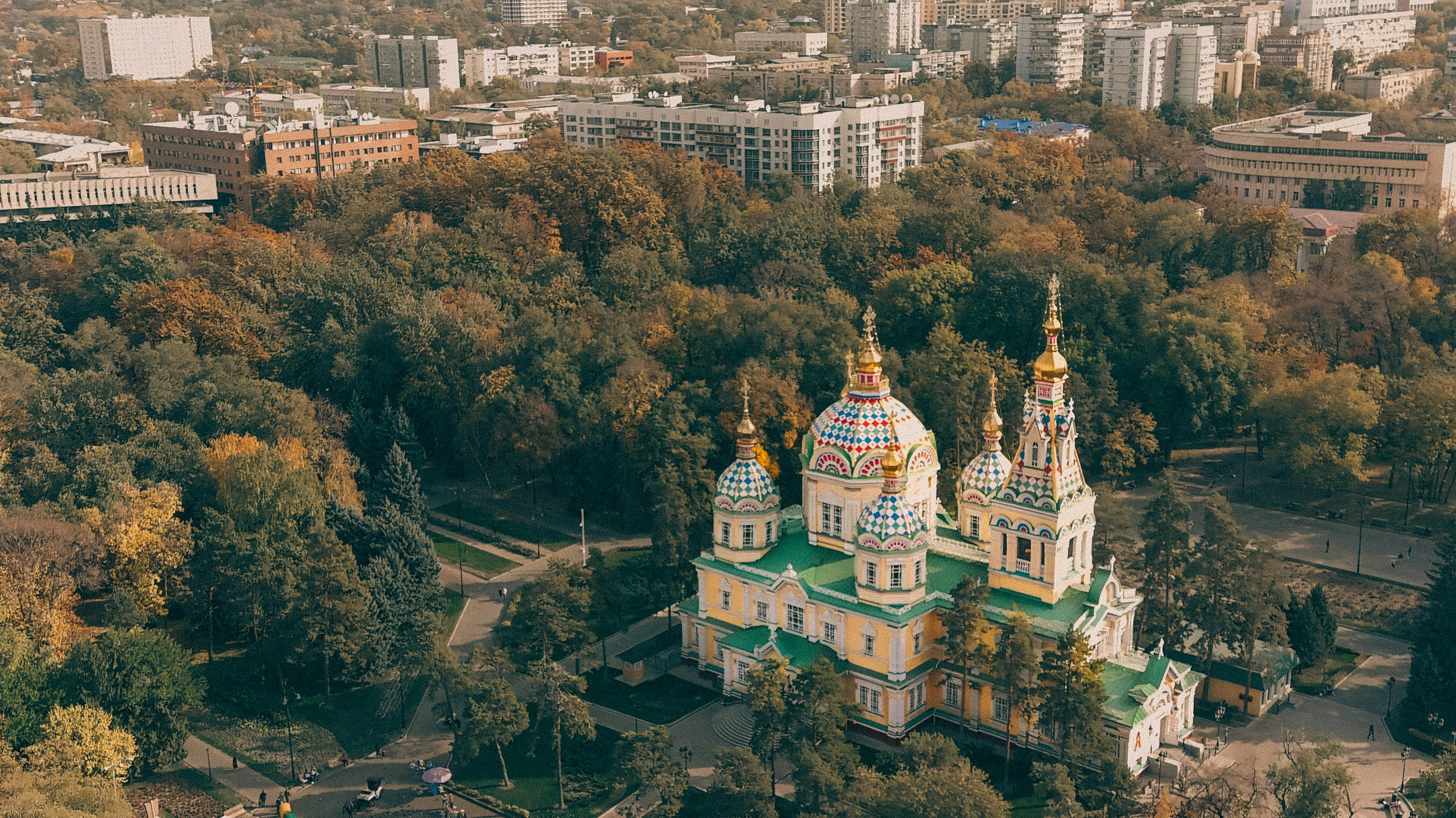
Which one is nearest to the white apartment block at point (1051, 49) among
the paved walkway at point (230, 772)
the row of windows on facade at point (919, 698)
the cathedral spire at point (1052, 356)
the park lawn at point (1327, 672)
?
the park lawn at point (1327, 672)

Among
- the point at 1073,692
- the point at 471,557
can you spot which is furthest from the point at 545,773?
the point at 471,557

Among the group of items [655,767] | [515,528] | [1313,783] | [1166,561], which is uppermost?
[1166,561]

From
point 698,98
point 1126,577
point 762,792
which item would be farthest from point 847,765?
point 698,98

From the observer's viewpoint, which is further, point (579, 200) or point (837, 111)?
point (837, 111)

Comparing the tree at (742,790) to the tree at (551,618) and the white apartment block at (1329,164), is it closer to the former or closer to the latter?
the tree at (551,618)

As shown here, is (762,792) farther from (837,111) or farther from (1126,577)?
(837,111)

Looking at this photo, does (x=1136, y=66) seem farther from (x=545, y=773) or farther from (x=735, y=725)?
(x=545, y=773)
